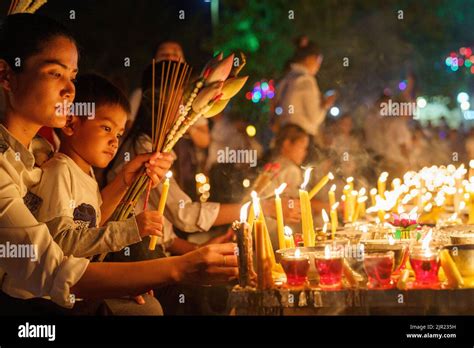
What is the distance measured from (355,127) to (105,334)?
6.27ft

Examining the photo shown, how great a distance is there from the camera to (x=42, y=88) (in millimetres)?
3996

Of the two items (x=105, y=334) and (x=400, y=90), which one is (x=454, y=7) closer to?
(x=400, y=90)

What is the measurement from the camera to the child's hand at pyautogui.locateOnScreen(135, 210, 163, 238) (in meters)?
3.89

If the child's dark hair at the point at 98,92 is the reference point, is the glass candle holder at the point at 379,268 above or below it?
below

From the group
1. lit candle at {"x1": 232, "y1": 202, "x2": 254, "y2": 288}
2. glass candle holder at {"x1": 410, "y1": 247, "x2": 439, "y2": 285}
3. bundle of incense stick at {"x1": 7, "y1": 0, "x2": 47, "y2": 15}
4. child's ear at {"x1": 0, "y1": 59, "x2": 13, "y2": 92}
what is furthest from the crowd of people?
glass candle holder at {"x1": 410, "y1": 247, "x2": 439, "y2": 285}

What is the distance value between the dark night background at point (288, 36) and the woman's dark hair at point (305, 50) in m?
0.04

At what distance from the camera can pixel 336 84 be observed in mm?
4551

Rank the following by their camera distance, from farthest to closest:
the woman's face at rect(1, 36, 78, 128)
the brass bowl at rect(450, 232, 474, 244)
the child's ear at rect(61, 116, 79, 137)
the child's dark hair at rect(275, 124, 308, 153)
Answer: the child's dark hair at rect(275, 124, 308, 153) → the child's ear at rect(61, 116, 79, 137) → the woman's face at rect(1, 36, 78, 128) → the brass bowl at rect(450, 232, 474, 244)

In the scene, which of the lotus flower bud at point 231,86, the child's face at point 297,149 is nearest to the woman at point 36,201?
the lotus flower bud at point 231,86

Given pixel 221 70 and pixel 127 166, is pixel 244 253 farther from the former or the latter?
pixel 221 70

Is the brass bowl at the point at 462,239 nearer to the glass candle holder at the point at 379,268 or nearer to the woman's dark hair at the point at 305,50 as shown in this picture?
the glass candle holder at the point at 379,268

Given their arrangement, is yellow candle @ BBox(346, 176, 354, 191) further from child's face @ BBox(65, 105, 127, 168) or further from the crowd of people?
child's face @ BBox(65, 105, 127, 168)

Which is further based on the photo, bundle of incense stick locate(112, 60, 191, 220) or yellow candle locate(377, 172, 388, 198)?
yellow candle locate(377, 172, 388, 198)

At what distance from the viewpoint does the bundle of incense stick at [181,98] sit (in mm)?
4215
